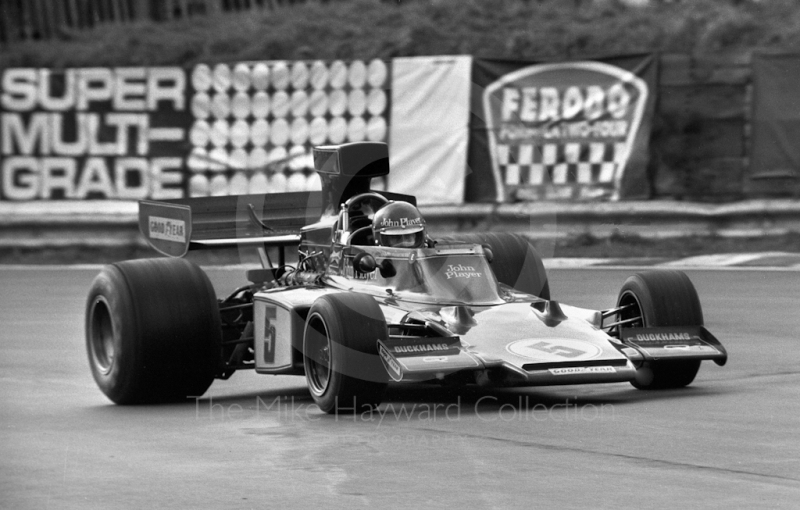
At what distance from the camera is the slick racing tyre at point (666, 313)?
369 inches

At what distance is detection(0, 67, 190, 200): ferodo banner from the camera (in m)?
19.8

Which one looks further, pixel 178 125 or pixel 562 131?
pixel 178 125

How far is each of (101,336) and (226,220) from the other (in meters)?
1.77

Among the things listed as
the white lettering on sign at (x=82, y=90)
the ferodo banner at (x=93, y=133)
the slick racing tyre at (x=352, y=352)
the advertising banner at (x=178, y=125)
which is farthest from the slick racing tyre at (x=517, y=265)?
the white lettering on sign at (x=82, y=90)

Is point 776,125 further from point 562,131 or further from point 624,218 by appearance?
point 562,131

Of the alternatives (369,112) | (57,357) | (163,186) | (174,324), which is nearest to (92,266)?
(163,186)

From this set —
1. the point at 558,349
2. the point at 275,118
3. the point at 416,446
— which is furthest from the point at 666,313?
the point at 275,118

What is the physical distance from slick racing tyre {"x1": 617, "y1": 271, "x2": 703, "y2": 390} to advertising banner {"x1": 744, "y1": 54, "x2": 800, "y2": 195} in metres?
9.25

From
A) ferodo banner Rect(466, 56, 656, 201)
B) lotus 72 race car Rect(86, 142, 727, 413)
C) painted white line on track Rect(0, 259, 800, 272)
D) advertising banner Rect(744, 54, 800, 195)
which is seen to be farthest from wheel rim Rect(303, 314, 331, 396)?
advertising banner Rect(744, 54, 800, 195)

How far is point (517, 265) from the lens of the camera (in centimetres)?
1107

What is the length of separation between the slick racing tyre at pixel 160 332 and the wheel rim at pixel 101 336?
32 cm

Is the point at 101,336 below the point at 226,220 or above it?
below

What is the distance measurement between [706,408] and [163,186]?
40.6ft

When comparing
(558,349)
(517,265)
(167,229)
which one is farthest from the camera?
(517,265)
